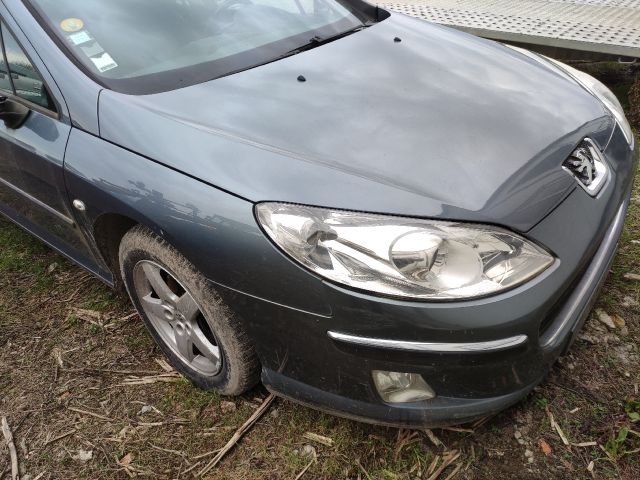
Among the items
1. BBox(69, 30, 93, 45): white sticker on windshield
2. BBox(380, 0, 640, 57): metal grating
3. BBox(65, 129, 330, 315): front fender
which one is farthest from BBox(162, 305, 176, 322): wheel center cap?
BBox(380, 0, 640, 57): metal grating

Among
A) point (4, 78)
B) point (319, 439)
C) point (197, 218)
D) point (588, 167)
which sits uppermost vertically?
point (4, 78)

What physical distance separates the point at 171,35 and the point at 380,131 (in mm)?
994

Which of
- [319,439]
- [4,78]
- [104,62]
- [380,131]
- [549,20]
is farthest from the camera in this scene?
[549,20]

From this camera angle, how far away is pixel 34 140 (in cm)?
201

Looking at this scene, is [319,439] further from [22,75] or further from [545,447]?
[22,75]

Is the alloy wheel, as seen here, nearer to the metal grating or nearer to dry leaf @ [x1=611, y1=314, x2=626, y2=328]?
dry leaf @ [x1=611, y1=314, x2=626, y2=328]

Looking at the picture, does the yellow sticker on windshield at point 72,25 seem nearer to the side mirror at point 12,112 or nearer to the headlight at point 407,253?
the side mirror at point 12,112

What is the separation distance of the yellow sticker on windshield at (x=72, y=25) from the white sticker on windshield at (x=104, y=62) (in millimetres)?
167

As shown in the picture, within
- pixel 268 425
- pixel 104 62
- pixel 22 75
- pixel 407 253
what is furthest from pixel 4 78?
pixel 407 253

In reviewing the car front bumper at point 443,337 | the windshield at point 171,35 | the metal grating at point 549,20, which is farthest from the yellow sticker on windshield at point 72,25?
the metal grating at point 549,20

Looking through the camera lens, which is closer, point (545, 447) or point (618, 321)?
point (545, 447)

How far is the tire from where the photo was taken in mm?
1711

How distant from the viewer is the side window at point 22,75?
197 centimetres

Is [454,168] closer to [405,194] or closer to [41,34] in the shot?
[405,194]
